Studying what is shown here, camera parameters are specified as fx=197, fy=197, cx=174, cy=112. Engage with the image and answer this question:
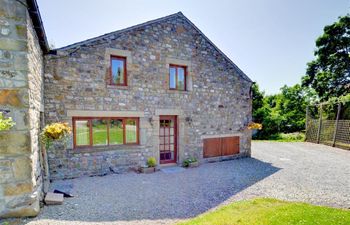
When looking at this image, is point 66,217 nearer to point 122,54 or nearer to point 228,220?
point 228,220

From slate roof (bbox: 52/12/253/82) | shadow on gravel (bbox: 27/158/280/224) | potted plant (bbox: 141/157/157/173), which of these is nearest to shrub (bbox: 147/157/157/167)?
potted plant (bbox: 141/157/157/173)

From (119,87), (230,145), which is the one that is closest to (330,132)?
(230,145)

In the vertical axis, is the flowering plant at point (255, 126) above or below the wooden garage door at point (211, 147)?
above

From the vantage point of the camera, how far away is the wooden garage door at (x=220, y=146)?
9.34 meters

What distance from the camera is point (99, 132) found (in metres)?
7.19

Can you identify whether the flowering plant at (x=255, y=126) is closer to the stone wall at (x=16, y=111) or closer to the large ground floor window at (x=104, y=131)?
the large ground floor window at (x=104, y=131)

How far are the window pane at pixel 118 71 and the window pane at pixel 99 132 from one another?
5.16ft

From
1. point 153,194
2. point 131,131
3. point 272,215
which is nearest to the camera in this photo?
point 272,215

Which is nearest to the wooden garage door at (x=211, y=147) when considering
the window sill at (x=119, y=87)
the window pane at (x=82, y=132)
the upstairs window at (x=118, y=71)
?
the window sill at (x=119, y=87)

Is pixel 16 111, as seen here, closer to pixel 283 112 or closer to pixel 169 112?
pixel 169 112

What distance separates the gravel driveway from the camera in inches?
170

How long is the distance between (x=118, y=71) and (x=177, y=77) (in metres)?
2.56

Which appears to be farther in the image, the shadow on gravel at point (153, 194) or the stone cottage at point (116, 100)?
the shadow on gravel at point (153, 194)

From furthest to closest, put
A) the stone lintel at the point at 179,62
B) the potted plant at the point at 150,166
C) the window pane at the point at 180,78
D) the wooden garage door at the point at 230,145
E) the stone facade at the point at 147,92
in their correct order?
the wooden garage door at the point at 230,145
the window pane at the point at 180,78
the stone lintel at the point at 179,62
the potted plant at the point at 150,166
the stone facade at the point at 147,92
